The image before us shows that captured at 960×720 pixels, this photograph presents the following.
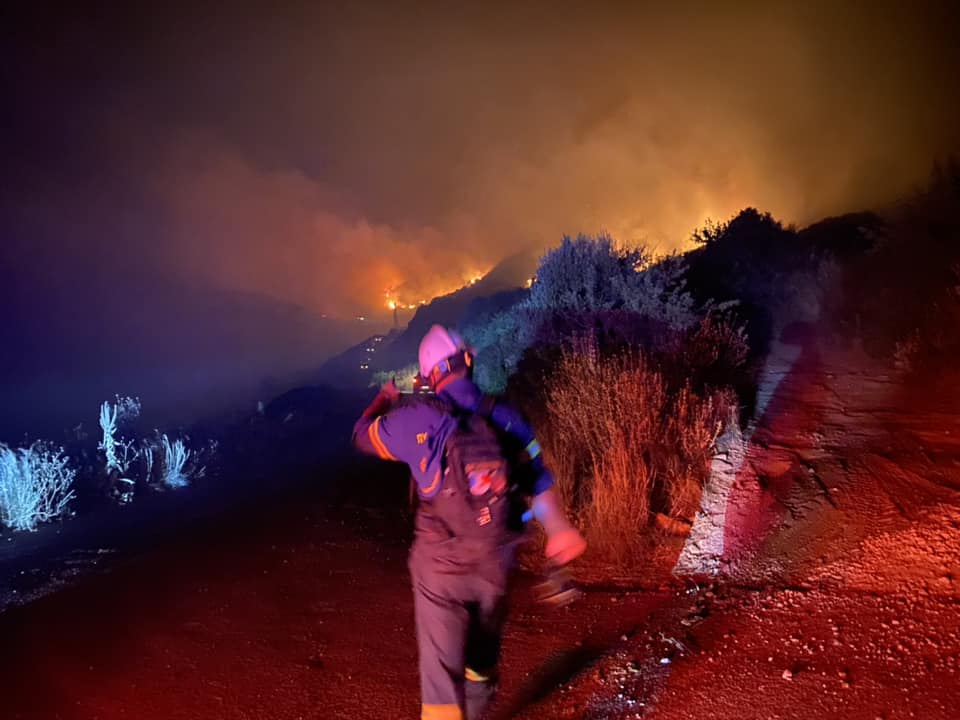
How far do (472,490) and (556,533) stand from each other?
51cm

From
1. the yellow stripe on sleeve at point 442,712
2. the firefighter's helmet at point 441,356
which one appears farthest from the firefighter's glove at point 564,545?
the firefighter's helmet at point 441,356

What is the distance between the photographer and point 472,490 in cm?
227

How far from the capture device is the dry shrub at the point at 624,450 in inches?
186

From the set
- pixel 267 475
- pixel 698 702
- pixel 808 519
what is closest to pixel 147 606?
pixel 698 702

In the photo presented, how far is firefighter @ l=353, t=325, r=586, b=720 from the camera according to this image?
2285 millimetres

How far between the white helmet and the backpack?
9.3 inches

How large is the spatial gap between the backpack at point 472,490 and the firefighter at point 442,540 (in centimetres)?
1

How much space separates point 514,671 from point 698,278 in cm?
1353

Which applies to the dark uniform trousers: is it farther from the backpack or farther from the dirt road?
the dirt road

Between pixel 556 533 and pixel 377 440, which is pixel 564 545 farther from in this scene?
pixel 377 440

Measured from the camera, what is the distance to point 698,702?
2.69 metres

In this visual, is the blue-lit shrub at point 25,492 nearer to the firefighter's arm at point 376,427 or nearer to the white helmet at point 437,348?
the firefighter's arm at point 376,427

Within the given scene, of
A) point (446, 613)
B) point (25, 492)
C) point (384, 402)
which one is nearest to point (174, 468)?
point (25, 492)

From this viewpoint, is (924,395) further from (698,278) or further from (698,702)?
(698,278)
